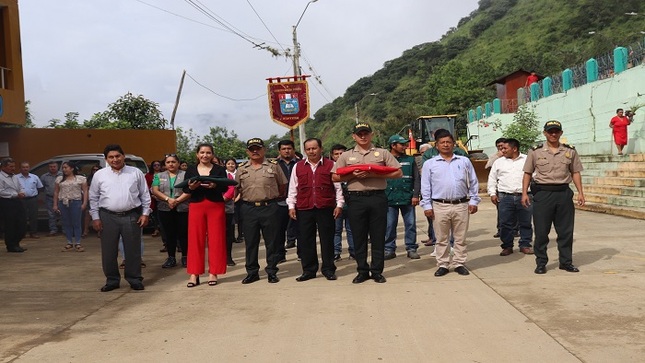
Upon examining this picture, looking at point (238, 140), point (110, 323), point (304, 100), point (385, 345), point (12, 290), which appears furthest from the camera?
Answer: point (238, 140)

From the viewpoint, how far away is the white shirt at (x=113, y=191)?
6.79m

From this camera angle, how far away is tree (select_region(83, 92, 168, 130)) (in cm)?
2808

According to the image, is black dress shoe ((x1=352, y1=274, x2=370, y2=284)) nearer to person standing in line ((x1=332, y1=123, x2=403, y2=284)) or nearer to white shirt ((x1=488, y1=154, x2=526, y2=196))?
person standing in line ((x1=332, y1=123, x2=403, y2=284))

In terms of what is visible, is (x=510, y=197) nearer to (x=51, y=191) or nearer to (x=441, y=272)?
(x=441, y=272)

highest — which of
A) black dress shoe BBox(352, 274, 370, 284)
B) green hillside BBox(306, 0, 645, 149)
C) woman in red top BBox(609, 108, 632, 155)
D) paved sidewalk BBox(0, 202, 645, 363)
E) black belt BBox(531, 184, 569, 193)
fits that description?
green hillside BBox(306, 0, 645, 149)

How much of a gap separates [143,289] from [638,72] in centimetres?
1570

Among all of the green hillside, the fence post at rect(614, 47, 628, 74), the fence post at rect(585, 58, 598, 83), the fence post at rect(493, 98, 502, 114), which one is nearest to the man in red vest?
the fence post at rect(614, 47, 628, 74)

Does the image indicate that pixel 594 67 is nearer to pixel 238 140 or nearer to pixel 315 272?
pixel 315 272

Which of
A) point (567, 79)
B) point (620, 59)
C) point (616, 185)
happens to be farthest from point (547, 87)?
point (616, 185)

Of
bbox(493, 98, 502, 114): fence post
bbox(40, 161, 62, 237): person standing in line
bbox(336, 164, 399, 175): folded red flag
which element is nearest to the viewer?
bbox(336, 164, 399, 175): folded red flag

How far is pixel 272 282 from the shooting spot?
704cm

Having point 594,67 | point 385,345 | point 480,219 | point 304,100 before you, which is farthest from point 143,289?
point 594,67

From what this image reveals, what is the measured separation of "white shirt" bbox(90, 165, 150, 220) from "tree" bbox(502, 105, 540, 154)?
1709cm

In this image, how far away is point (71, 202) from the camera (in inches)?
404
